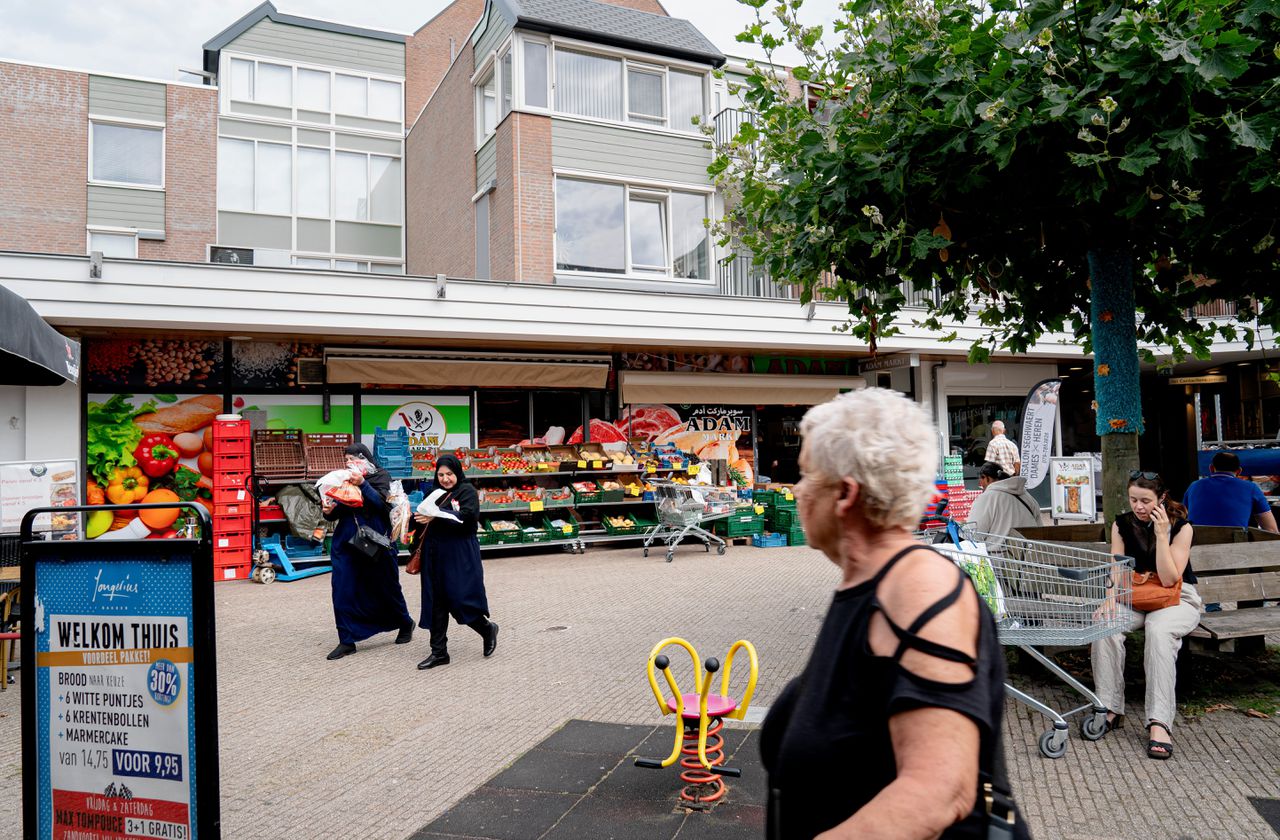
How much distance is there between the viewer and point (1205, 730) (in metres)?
5.24

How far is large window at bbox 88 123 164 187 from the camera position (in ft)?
67.1

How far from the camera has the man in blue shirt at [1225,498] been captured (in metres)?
8.70

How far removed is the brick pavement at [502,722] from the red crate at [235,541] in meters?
2.15

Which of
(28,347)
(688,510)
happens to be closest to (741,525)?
(688,510)

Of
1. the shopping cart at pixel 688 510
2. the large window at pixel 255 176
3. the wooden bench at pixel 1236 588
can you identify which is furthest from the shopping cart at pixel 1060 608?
the large window at pixel 255 176

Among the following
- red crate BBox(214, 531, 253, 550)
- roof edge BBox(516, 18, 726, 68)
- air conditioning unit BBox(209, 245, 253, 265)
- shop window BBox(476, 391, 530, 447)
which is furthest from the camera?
air conditioning unit BBox(209, 245, 253, 265)

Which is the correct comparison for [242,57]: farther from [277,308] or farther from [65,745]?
[65,745]

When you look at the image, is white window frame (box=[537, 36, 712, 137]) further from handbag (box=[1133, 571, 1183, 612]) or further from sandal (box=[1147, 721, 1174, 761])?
sandal (box=[1147, 721, 1174, 761])

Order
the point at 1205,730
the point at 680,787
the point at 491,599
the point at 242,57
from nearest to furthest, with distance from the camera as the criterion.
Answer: the point at 680,787
the point at 1205,730
the point at 491,599
the point at 242,57

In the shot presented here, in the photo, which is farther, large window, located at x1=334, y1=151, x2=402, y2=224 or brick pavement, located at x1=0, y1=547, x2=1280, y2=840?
large window, located at x1=334, y1=151, x2=402, y2=224

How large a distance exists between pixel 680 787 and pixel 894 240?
11.6 ft

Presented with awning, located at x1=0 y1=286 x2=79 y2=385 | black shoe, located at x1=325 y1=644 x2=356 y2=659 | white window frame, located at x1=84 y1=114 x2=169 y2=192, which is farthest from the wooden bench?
white window frame, located at x1=84 y1=114 x2=169 y2=192

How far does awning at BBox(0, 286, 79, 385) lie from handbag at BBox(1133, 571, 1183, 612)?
6.42m

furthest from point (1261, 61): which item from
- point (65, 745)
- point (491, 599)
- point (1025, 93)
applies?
point (491, 599)
